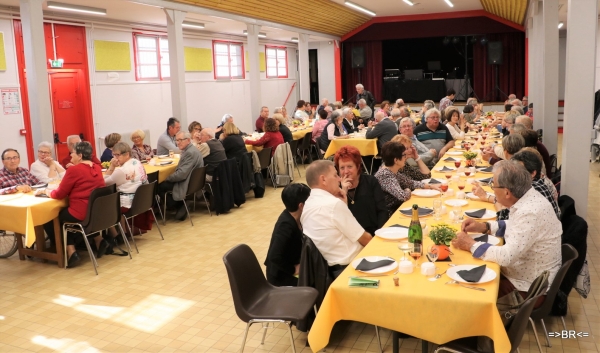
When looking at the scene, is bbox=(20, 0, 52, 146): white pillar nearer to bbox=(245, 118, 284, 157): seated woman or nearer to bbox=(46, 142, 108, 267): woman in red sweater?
bbox=(46, 142, 108, 267): woman in red sweater

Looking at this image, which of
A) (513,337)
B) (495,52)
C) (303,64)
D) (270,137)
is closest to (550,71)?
(270,137)

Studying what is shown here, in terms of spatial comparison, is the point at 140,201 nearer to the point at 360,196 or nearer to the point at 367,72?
the point at 360,196

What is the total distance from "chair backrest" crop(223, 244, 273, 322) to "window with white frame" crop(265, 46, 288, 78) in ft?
57.6

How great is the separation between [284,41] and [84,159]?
16.4 meters

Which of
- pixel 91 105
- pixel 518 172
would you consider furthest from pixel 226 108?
pixel 518 172

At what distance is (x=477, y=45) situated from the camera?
20.8 metres

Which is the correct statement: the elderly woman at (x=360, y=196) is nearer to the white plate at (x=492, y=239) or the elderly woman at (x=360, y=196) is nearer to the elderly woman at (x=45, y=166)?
the white plate at (x=492, y=239)

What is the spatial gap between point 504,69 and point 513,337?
19469 millimetres

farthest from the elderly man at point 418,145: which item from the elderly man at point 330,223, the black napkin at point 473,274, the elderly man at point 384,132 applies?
the black napkin at point 473,274

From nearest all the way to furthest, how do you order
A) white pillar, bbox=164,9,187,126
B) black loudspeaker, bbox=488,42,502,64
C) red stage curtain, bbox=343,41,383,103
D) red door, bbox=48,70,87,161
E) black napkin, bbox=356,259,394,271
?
1. black napkin, bbox=356,259,394,271
2. white pillar, bbox=164,9,187,126
3. red door, bbox=48,70,87,161
4. black loudspeaker, bbox=488,42,502,64
5. red stage curtain, bbox=343,41,383,103

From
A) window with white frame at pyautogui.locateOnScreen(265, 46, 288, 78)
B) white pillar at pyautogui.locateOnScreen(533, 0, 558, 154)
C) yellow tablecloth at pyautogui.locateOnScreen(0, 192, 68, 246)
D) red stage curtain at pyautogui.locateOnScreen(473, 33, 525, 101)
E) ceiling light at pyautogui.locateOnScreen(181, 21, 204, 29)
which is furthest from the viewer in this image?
window with white frame at pyautogui.locateOnScreen(265, 46, 288, 78)

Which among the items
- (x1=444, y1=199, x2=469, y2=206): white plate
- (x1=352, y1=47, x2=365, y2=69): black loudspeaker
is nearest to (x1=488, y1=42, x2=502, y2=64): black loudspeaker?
(x1=352, y1=47, x2=365, y2=69): black loudspeaker

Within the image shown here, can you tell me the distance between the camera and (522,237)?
137 inches

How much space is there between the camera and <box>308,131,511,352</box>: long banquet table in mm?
2992
